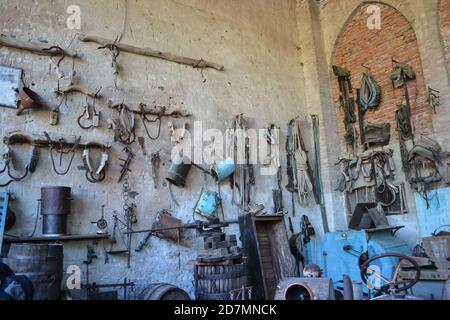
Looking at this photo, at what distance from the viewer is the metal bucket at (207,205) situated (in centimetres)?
→ 532

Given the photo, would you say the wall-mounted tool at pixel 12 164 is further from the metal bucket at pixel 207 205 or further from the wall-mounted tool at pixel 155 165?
the metal bucket at pixel 207 205

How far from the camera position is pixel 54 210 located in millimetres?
4141

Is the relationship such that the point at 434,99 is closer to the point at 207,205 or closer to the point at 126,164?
the point at 207,205

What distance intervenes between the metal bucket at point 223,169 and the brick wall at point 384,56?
2552 millimetres

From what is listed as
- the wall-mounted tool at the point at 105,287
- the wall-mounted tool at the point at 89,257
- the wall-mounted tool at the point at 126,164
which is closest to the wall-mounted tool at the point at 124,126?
the wall-mounted tool at the point at 126,164

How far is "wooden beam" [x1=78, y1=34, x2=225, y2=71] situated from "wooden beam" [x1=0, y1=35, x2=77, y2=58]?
11.8 inches

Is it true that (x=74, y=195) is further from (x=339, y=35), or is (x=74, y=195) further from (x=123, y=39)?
(x=339, y=35)

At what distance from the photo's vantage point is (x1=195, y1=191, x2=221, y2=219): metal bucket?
17.4 ft

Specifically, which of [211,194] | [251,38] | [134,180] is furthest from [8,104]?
[251,38]

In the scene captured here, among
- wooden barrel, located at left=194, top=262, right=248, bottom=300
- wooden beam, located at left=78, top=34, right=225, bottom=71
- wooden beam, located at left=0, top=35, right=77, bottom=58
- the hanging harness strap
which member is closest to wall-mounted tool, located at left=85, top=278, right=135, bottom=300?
wooden barrel, located at left=194, top=262, right=248, bottom=300

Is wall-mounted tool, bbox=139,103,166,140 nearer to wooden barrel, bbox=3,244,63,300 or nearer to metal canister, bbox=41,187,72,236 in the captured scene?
metal canister, bbox=41,187,72,236

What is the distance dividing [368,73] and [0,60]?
5.70 metres

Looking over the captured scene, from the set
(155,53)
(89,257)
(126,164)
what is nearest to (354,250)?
(126,164)

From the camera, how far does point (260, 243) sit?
18.1ft
